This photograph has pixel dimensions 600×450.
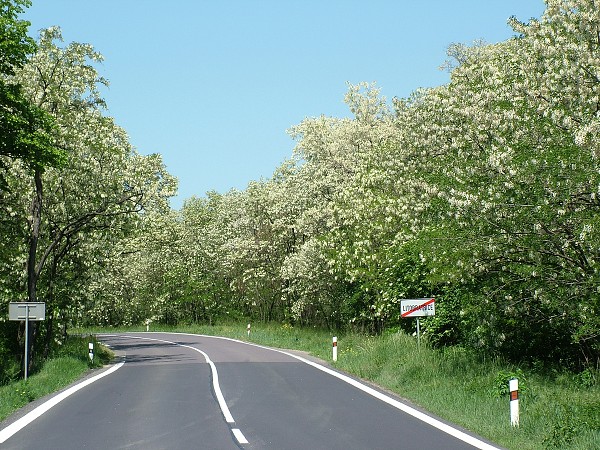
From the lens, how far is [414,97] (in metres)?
33.2

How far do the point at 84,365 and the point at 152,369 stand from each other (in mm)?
2294

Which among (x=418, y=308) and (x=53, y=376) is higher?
(x=418, y=308)

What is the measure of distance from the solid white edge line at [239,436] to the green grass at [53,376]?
4.84 metres

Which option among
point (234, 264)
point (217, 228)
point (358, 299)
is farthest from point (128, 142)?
point (217, 228)

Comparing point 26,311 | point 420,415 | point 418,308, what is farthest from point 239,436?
point 26,311

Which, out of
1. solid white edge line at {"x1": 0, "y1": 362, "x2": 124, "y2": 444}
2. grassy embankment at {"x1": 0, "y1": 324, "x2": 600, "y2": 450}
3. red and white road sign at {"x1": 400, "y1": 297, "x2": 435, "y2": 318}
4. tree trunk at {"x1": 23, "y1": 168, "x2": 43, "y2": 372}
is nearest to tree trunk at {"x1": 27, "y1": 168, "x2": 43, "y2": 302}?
tree trunk at {"x1": 23, "y1": 168, "x2": 43, "y2": 372}

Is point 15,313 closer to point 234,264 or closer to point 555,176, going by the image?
point 555,176

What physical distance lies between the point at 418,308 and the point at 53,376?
10.5 meters

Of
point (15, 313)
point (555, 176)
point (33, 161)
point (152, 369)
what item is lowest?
point (152, 369)

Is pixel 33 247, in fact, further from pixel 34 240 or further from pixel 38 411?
pixel 38 411

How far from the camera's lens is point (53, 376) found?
21375mm

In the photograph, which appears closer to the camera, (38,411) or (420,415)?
Result: (420,415)

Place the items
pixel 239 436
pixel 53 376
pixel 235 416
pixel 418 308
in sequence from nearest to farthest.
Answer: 1. pixel 239 436
2. pixel 235 416
3. pixel 418 308
4. pixel 53 376

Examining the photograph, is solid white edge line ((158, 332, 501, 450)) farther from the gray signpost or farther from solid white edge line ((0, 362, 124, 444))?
the gray signpost
